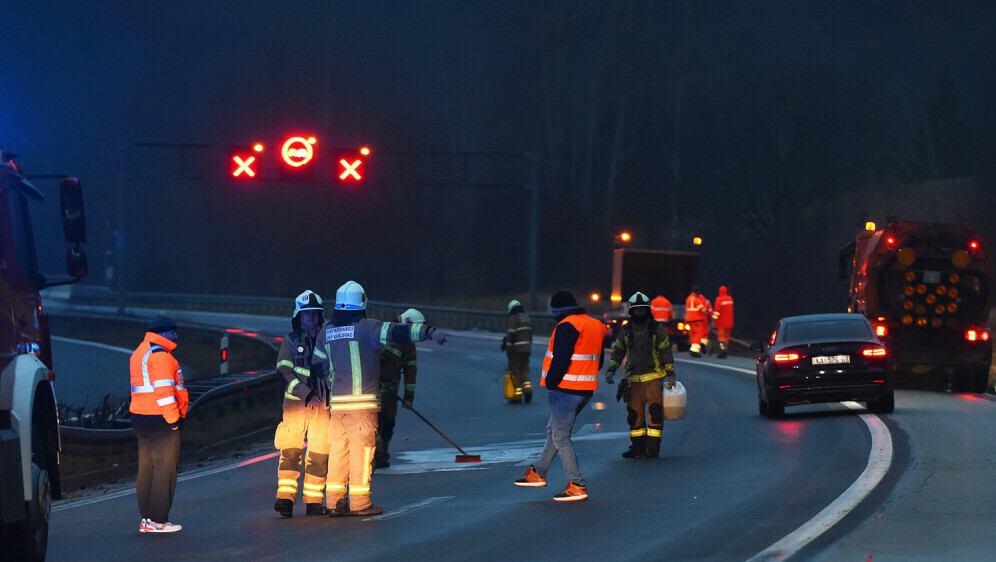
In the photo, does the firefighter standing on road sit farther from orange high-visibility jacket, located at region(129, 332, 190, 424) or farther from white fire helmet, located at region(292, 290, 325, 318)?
orange high-visibility jacket, located at region(129, 332, 190, 424)

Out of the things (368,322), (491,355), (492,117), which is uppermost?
(492,117)

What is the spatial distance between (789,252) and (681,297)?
18.5 m

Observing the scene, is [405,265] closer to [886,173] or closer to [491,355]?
[886,173]

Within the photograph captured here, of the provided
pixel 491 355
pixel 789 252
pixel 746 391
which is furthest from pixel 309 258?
pixel 746 391

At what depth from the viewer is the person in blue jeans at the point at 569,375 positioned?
11141 millimetres

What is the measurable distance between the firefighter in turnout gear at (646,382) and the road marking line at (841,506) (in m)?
2.22

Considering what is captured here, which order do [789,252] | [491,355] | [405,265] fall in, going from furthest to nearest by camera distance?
[405,265]
[789,252]
[491,355]

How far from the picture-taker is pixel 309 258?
83812 mm

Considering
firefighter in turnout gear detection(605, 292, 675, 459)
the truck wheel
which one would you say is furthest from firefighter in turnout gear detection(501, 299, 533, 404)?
the truck wheel

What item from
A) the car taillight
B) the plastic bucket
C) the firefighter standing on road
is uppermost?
Answer: the car taillight

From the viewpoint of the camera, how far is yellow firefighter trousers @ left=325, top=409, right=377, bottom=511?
1047cm

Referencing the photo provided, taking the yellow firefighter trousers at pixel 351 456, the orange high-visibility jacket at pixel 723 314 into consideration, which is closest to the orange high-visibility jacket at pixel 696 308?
the orange high-visibility jacket at pixel 723 314

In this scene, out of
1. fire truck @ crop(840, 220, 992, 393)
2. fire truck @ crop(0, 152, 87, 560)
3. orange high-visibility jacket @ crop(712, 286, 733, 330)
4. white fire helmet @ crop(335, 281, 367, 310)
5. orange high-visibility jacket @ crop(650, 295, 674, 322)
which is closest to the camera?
fire truck @ crop(0, 152, 87, 560)

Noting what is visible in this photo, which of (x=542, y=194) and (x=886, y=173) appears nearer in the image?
(x=886, y=173)
